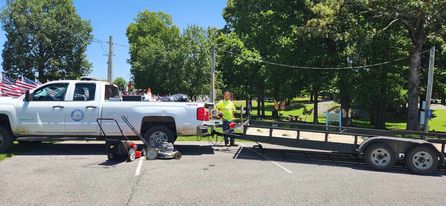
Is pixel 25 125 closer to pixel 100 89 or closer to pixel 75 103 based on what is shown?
pixel 75 103

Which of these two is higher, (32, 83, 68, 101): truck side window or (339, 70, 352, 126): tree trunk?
(339, 70, 352, 126): tree trunk

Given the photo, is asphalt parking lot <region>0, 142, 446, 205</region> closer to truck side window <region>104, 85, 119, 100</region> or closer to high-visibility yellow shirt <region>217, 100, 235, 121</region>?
truck side window <region>104, 85, 119, 100</region>

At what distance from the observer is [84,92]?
11.4 metres

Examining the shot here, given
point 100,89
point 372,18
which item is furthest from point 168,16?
point 100,89

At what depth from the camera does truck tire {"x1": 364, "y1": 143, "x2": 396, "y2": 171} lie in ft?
32.5

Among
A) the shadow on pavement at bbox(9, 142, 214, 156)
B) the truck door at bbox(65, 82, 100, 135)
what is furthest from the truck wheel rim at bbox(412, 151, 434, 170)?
the truck door at bbox(65, 82, 100, 135)

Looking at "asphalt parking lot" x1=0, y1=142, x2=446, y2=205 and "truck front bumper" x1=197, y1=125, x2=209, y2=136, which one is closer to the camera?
"asphalt parking lot" x1=0, y1=142, x2=446, y2=205

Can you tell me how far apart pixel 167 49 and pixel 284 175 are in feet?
175

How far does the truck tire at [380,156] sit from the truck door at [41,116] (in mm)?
7863

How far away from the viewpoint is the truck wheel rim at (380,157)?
391 inches

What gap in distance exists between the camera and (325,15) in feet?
91.7

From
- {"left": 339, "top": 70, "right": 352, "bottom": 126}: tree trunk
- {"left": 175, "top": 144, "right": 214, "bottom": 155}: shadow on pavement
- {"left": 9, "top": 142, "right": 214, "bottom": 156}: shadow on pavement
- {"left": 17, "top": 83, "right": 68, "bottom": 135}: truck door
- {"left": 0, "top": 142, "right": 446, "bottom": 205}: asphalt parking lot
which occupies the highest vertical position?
{"left": 339, "top": 70, "right": 352, "bottom": 126}: tree trunk

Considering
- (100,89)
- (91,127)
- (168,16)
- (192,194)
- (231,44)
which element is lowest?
(192,194)

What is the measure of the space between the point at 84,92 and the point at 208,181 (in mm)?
5064
